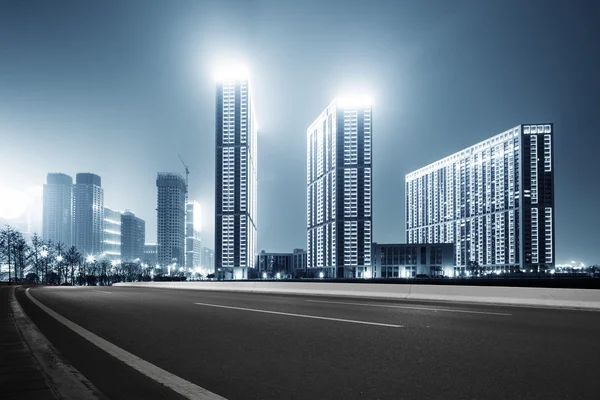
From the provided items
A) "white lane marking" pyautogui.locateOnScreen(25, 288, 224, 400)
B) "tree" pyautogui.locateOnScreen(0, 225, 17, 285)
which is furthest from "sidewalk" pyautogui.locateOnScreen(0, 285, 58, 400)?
"tree" pyautogui.locateOnScreen(0, 225, 17, 285)

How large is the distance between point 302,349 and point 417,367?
1.83m

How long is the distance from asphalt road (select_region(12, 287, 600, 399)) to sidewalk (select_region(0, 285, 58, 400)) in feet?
1.54

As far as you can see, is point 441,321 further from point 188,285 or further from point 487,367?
point 188,285

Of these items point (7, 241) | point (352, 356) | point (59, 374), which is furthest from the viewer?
point (7, 241)

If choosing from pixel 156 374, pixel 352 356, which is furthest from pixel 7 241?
pixel 352 356

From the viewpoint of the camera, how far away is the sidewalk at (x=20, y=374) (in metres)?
4.46

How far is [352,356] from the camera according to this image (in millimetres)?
6207

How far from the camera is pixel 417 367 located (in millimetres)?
5520

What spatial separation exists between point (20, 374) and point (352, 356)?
12.5ft

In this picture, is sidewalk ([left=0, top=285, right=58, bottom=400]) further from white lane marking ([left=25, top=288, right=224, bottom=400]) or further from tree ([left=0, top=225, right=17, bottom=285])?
tree ([left=0, top=225, right=17, bottom=285])

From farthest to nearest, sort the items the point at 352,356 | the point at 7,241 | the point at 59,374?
the point at 7,241 < the point at 352,356 < the point at 59,374

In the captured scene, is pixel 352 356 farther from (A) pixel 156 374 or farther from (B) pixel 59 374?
(B) pixel 59 374

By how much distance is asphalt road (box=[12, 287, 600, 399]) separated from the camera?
4602 mm

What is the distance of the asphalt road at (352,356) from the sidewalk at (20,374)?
470 millimetres
